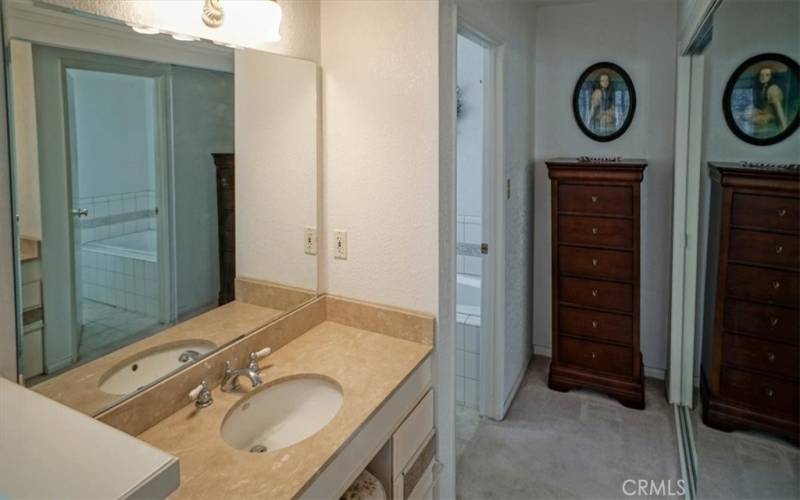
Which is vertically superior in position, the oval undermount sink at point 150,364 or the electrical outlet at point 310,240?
the electrical outlet at point 310,240

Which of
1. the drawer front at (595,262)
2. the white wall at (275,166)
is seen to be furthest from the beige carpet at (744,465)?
the white wall at (275,166)

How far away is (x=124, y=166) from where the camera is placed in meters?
1.28

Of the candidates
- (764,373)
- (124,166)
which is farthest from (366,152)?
(764,373)

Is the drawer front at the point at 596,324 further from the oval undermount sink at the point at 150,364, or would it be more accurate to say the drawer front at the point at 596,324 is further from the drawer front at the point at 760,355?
the oval undermount sink at the point at 150,364

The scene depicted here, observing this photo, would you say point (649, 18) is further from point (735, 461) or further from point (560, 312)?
point (735, 461)

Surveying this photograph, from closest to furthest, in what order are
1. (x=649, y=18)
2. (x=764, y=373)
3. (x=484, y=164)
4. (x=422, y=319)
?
1. (x=764, y=373)
2. (x=422, y=319)
3. (x=484, y=164)
4. (x=649, y=18)

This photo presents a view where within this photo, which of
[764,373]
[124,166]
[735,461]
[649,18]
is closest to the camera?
[124,166]

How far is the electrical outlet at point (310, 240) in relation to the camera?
2006 millimetres

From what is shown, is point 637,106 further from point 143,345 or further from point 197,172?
point 143,345

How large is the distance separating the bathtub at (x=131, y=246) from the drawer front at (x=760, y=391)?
5.61 feet

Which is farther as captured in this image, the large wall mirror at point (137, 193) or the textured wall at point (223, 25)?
the textured wall at point (223, 25)

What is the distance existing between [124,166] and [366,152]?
87 centimetres

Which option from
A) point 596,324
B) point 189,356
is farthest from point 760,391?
point 189,356

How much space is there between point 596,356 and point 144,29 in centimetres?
275
